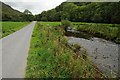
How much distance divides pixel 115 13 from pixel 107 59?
33290mm

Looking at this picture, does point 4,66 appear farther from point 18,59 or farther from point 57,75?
A: point 57,75

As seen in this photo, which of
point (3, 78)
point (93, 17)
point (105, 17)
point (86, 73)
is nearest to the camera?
point (86, 73)

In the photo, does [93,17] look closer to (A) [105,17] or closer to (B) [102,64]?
(A) [105,17]

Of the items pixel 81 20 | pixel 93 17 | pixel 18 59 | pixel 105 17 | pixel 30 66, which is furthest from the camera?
pixel 81 20

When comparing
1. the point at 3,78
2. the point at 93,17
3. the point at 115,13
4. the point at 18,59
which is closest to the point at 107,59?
the point at 18,59

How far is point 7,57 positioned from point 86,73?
6.65m

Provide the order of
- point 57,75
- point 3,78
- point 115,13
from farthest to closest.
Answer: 1. point 115,13
2. point 3,78
3. point 57,75

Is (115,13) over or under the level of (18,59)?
over

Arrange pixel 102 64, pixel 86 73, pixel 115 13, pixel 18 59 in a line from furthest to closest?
pixel 115 13, pixel 102 64, pixel 18 59, pixel 86 73

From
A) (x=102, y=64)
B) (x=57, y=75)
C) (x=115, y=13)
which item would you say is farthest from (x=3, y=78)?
(x=115, y=13)

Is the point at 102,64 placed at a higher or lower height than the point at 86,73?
lower

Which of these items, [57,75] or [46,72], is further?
[46,72]

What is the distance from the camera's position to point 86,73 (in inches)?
335

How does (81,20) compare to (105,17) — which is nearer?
(105,17)
